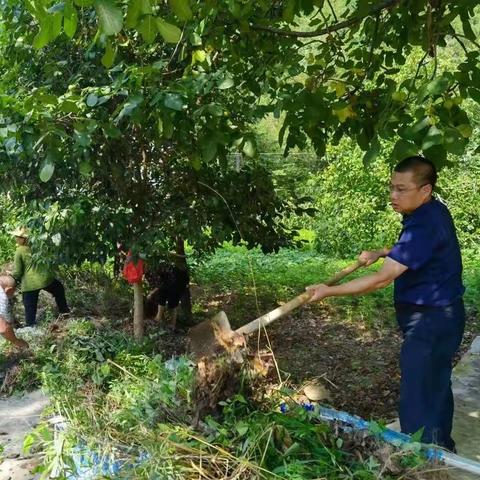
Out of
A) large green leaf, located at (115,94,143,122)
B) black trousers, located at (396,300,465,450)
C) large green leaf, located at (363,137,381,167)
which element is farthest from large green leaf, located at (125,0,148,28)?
black trousers, located at (396,300,465,450)

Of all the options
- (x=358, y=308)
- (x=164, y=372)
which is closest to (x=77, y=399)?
(x=164, y=372)

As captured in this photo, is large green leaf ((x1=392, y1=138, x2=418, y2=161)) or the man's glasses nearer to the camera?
large green leaf ((x1=392, y1=138, x2=418, y2=161))

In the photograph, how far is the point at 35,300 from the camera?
6.52 meters

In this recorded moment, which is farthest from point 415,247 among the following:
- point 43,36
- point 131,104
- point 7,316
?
point 7,316

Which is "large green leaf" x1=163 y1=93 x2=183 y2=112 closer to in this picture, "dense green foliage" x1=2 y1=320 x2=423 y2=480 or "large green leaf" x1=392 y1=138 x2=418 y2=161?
"large green leaf" x1=392 y1=138 x2=418 y2=161

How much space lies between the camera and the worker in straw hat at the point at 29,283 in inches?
249

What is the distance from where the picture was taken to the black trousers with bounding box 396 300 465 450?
2.83 metres

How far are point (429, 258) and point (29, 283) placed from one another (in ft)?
15.6

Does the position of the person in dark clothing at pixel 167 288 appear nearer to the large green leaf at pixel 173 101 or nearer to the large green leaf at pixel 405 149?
the large green leaf at pixel 173 101

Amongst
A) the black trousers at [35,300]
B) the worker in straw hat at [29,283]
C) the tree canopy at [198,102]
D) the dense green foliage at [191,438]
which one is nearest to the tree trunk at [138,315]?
the tree canopy at [198,102]

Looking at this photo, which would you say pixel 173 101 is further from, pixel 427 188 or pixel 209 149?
pixel 427 188

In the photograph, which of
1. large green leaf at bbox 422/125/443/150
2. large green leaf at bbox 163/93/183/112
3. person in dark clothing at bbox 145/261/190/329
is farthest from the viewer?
person in dark clothing at bbox 145/261/190/329

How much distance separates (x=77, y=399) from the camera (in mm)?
2625

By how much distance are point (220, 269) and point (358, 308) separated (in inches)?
126
